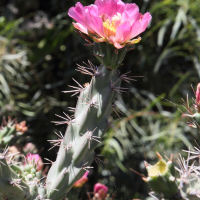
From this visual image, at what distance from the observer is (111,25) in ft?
1.46

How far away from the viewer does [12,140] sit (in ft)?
2.12

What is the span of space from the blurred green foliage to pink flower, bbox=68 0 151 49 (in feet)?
2.58

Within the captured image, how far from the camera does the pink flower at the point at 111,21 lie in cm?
41

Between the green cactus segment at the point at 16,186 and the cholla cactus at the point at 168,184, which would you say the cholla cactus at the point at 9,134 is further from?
the cholla cactus at the point at 168,184

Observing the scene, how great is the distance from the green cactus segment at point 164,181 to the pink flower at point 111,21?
205 mm

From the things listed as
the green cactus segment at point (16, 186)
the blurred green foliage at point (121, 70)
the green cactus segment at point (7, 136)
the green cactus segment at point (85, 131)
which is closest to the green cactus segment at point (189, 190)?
the green cactus segment at point (85, 131)

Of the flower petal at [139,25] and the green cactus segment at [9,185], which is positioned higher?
the flower petal at [139,25]

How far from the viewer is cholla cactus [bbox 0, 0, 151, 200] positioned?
425 millimetres

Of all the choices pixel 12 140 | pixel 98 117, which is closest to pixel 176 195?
pixel 98 117

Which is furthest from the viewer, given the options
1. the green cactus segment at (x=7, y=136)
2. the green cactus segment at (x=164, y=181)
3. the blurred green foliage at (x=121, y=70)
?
the blurred green foliage at (x=121, y=70)

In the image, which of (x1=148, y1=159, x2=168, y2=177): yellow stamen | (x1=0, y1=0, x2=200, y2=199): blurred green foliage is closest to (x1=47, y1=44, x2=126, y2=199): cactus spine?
(x1=148, y1=159, x2=168, y2=177): yellow stamen

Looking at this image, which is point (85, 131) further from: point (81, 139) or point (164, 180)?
point (164, 180)

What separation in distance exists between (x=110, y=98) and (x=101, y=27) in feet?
0.41

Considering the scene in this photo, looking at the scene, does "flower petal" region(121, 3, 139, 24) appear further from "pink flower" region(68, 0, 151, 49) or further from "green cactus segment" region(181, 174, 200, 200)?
"green cactus segment" region(181, 174, 200, 200)
